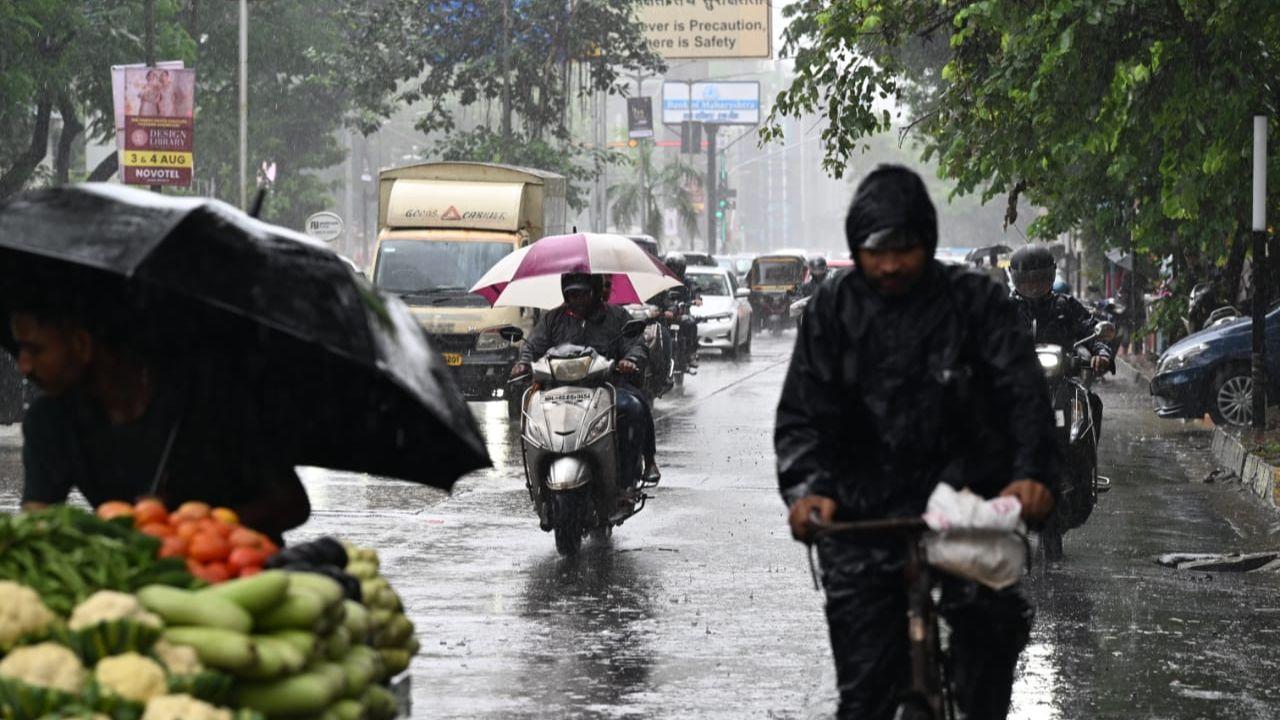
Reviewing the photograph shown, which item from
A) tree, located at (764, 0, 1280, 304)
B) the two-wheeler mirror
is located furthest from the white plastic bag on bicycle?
tree, located at (764, 0, 1280, 304)

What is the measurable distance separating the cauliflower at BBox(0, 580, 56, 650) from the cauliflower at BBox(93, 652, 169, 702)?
0.51 feet

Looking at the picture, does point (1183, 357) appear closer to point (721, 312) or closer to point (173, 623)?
point (721, 312)

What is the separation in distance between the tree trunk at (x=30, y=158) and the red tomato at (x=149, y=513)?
30994 millimetres

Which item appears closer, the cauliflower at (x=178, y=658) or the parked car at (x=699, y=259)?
the cauliflower at (x=178, y=658)

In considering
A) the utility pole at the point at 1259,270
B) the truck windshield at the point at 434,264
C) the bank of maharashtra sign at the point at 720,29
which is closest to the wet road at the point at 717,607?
the utility pole at the point at 1259,270

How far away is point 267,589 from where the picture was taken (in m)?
3.73

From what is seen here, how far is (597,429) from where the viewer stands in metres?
11.1

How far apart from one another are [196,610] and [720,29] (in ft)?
226

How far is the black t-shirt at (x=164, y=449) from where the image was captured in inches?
179

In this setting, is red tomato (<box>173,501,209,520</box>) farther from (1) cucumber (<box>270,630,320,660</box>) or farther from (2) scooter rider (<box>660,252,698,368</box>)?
(2) scooter rider (<box>660,252,698,368</box>)

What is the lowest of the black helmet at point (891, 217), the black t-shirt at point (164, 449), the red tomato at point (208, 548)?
the red tomato at point (208, 548)

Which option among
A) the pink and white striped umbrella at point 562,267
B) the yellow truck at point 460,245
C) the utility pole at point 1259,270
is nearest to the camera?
the pink and white striped umbrella at point 562,267

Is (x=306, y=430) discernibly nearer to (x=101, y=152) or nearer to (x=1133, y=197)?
(x=1133, y=197)

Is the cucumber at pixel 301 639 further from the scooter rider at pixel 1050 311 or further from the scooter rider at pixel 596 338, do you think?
the scooter rider at pixel 1050 311
